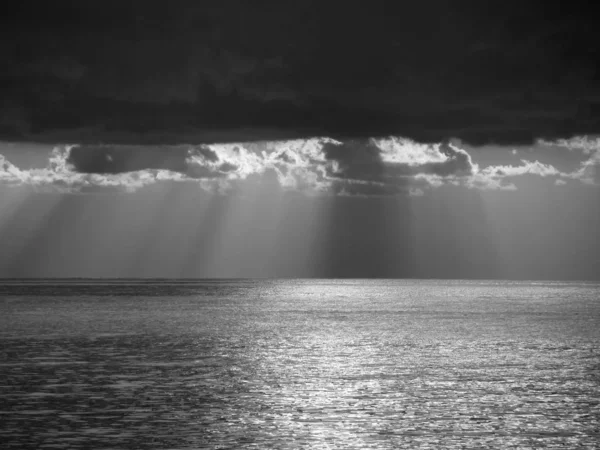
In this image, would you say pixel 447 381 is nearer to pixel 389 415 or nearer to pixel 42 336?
pixel 389 415

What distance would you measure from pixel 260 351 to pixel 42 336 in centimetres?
2790

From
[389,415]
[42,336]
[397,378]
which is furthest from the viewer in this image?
[42,336]

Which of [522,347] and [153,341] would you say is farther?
[153,341]

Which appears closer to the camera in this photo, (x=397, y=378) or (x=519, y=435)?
(x=519, y=435)

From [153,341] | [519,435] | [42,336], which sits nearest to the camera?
[519,435]

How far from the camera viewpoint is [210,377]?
178ft

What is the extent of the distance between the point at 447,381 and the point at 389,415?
1330cm

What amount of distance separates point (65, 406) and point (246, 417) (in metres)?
8.90

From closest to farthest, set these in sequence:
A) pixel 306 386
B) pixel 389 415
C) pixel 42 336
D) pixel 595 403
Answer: pixel 389 415 < pixel 595 403 < pixel 306 386 < pixel 42 336

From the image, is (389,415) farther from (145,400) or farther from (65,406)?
(65,406)

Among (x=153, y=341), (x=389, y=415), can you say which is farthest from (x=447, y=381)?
(x=153, y=341)

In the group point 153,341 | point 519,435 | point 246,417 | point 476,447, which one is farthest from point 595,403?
point 153,341

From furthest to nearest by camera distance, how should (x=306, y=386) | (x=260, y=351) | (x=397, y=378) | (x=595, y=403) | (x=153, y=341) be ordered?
1. (x=153, y=341)
2. (x=260, y=351)
3. (x=397, y=378)
4. (x=306, y=386)
5. (x=595, y=403)

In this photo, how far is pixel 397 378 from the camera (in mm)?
52844
